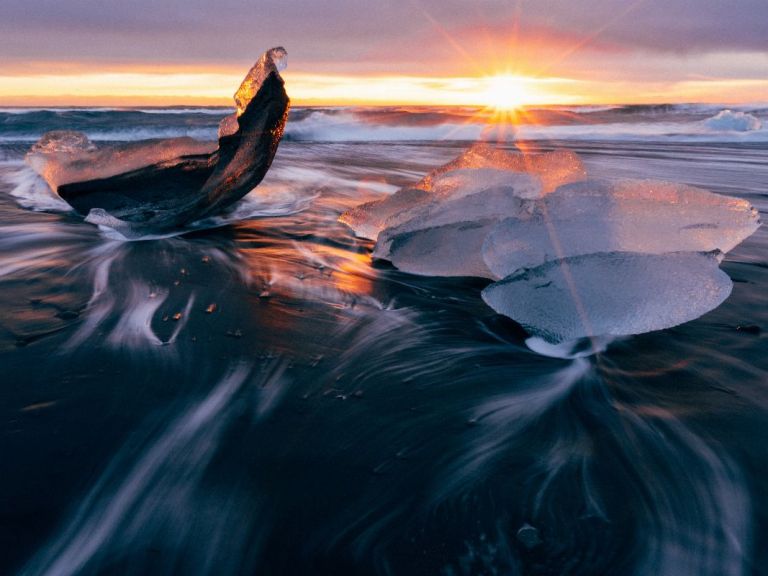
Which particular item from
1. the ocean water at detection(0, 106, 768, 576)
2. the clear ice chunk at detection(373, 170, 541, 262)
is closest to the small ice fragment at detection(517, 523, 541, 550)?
the ocean water at detection(0, 106, 768, 576)

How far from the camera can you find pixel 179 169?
3.68 metres

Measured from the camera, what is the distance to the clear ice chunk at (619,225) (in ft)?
Answer: 6.81

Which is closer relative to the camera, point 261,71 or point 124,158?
point 261,71

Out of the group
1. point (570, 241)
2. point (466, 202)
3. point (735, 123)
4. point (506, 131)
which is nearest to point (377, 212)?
point (466, 202)

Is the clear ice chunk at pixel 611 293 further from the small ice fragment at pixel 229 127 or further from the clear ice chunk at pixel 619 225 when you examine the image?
the small ice fragment at pixel 229 127

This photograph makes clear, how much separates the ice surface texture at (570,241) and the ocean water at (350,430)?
0.11 m

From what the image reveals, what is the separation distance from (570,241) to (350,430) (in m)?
1.11

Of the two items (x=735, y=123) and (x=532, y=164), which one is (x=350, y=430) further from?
(x=735, y=123)

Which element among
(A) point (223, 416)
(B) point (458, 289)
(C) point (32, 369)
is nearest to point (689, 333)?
(B) point (458, 289)

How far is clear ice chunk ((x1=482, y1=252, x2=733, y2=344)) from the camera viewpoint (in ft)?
6.06

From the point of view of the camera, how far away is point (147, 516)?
1176 mm

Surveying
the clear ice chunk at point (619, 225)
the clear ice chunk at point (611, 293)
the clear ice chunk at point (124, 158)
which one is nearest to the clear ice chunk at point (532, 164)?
the clear ice chunk at point (619, 225)

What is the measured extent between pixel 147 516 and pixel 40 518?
0.19 m

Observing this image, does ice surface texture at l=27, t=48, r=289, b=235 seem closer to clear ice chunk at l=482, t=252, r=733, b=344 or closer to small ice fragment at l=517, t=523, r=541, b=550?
clear ice chunk at l=482, t=252, r=733, b=344
